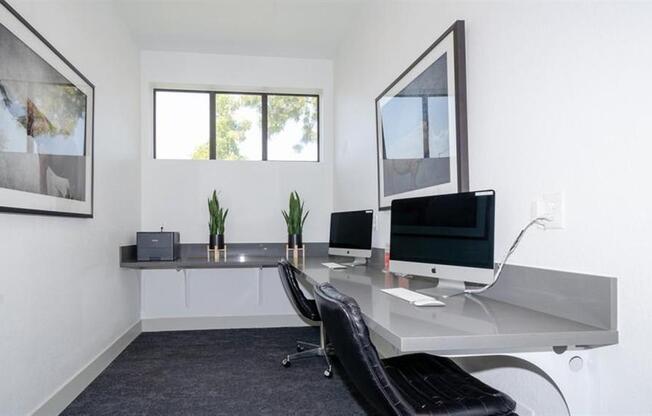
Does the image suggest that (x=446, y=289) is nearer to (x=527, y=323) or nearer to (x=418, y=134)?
(x=527, y=323)

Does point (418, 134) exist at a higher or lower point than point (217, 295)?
higher

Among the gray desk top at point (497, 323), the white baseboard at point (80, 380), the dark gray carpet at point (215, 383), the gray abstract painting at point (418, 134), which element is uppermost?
the gray abstract painting at point (418, 134)

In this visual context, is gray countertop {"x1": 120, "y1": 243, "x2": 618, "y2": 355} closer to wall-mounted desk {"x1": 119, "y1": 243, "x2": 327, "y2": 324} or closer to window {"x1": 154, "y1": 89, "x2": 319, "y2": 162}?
wall-mounted desk {"x1": 119, "y1": 243, "x2": 327, "y2": 324}

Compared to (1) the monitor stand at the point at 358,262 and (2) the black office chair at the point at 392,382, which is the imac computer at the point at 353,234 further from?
(2) the black office chair at the point at 392,382

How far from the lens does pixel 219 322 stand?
4.29 metres

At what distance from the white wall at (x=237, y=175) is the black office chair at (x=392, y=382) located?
3.08m

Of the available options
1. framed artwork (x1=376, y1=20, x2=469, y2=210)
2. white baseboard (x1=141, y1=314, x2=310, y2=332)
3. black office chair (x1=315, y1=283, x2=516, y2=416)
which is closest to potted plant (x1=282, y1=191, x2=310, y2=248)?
white baseboard (x1=141, y1=314, x2=310, y2=332)

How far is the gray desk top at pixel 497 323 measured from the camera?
111cm

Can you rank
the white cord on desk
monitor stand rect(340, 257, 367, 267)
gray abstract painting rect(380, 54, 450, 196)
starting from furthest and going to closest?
monitor stand rect(340, 257, 367, 267) < gray abstract painting rect(380, 54, 450, 196) < the white cord on desk

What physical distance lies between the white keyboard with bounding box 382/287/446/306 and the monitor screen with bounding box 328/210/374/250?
→ 1.19m

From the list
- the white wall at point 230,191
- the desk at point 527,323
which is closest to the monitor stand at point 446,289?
the desk at point 527,323

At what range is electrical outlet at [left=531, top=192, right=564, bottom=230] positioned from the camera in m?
1.37

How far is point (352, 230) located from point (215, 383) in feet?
4.69

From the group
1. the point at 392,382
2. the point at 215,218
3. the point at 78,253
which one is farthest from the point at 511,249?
the point at 215,218
